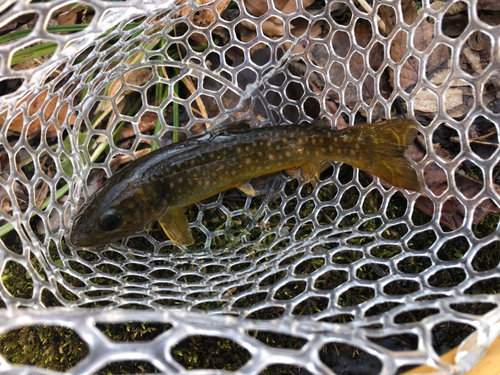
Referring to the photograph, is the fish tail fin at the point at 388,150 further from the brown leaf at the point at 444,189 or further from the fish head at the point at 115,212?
the fish head at the point at 115,212

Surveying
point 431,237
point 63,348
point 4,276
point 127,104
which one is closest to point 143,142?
point 127,104

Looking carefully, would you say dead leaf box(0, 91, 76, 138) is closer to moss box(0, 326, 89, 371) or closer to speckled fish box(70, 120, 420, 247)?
speckled fish box(70, 120, 420, 247)

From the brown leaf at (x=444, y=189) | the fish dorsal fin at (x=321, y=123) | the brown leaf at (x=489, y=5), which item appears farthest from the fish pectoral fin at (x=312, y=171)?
the brown leaf at (x=489, y=5)

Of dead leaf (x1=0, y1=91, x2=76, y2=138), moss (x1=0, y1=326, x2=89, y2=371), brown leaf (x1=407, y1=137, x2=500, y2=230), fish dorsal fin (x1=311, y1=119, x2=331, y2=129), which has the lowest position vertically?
brown leaf (x1=407, y1=137, x2=500, y2=230)

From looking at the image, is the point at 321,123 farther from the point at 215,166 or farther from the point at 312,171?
the point at 215,166

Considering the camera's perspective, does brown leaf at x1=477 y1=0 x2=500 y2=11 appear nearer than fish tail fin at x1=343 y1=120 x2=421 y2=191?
No

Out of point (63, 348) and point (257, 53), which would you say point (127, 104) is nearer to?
point (257, 53)

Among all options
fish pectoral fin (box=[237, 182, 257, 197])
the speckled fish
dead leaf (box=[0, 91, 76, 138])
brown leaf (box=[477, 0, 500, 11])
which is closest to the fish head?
the speckled fish
